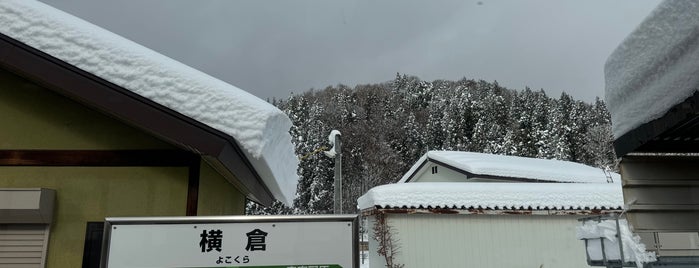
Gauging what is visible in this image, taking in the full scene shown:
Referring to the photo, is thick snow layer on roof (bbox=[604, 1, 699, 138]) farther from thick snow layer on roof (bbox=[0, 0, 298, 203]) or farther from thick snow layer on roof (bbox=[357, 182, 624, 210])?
thick snow layer on roof (bbox=[357, 182, 624, 210])

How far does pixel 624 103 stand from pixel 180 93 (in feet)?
9.93

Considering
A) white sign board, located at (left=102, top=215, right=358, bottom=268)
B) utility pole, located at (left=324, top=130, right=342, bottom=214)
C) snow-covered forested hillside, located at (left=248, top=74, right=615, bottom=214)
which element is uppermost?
snow-covered forested hillside, located at (left=248, top=74, right=615, bottom=214)

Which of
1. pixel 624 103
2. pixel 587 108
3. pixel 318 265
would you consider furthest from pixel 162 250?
pixel 587 108

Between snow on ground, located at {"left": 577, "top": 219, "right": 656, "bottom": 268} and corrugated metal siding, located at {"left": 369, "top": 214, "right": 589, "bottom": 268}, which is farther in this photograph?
corrugated metal siding, located at {"left": 369, "top": 214, "right": 589, "bottom": 268}

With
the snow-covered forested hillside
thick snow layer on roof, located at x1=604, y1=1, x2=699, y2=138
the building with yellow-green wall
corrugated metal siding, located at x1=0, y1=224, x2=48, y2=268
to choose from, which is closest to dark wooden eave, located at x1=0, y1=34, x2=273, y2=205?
the building with yellow-green wall

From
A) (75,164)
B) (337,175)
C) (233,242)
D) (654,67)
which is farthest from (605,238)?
(337,175)

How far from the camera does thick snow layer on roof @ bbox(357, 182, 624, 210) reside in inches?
449

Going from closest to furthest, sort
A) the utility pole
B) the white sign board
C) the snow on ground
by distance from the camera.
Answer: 1. the white sign board
2. the snow on ground
3. the utility pole

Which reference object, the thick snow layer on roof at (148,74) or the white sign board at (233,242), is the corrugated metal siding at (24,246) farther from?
the thick snow layer on roof at (148,74)

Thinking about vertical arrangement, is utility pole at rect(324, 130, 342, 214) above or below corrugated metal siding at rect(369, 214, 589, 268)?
above

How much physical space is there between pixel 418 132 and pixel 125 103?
185ft

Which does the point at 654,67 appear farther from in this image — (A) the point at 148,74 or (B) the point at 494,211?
(B) the point at 494,211

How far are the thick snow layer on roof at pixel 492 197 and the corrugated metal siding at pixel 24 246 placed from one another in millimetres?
7721

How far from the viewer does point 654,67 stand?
7.77ft
